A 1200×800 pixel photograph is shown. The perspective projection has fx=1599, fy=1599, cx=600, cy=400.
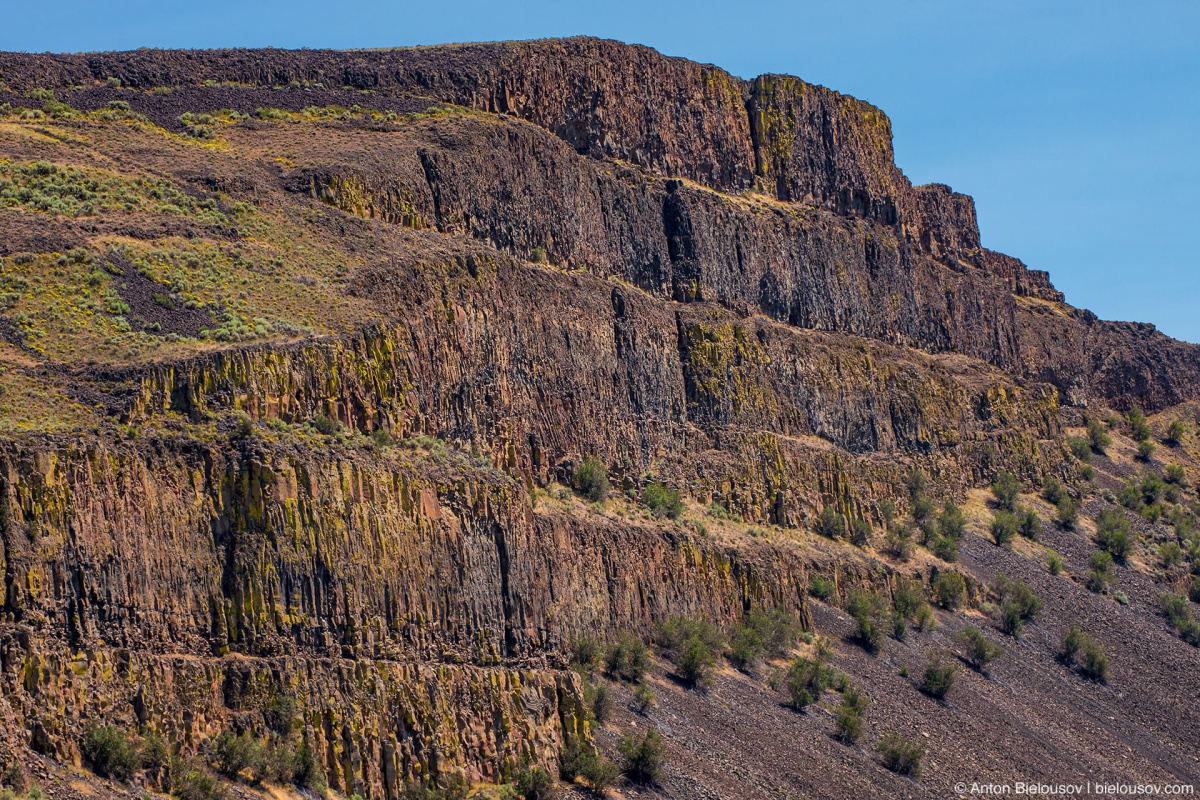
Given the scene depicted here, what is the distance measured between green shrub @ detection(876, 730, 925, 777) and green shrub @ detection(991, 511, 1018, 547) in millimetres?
32153

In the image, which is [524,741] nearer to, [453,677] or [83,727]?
[453,677]

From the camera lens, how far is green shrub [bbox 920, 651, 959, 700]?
70.6 meters

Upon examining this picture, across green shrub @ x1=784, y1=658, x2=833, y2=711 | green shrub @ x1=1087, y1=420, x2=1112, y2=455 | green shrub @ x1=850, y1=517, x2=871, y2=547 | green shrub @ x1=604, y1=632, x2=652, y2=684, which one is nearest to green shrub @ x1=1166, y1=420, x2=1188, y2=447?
green shrub @ x1=1087, y1=420, x2=1112, y2=455

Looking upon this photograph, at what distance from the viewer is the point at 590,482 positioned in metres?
70.1

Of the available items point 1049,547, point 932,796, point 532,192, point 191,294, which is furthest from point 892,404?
point 191,294

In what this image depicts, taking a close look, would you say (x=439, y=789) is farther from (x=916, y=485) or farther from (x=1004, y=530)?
(x=1004, y=530)

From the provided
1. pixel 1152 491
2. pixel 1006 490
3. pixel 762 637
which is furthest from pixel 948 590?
pixel 1152 491

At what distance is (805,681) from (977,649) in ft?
47.1

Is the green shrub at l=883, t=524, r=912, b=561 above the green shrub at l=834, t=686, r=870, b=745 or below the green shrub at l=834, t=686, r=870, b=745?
above

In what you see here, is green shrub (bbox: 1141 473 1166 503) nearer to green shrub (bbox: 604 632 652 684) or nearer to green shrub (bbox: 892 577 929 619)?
green shrub (bbox: 892 577 929 619)

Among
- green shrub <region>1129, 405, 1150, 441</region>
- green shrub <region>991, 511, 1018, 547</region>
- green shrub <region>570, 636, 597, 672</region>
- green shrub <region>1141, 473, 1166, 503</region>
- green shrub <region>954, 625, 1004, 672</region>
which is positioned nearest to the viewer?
green shrub <region>570, 636, 597, 672</region>

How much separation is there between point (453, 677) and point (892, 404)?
5167 centimetres

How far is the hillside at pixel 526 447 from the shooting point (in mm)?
43781

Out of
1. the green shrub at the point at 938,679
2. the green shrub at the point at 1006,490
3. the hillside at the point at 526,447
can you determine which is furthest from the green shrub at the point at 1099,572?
the green shrub at the point at 938,679
